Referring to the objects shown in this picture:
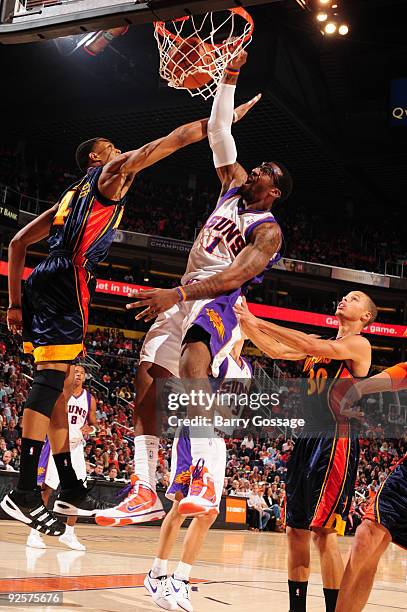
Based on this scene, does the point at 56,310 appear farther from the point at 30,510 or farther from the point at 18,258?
the point at 30,510

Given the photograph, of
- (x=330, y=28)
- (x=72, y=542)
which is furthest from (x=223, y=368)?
(x=330, y=28)

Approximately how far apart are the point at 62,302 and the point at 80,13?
1.47 metres

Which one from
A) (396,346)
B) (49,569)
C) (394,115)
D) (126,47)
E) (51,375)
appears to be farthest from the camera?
(396,346)

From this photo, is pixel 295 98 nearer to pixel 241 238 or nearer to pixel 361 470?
pixel 361 470

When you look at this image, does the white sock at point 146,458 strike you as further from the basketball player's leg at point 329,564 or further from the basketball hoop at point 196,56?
the basketball hoop at point 196,56

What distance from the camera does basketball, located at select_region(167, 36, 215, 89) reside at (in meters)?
4.09

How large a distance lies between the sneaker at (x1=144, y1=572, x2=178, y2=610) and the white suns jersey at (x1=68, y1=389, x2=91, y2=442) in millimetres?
4151

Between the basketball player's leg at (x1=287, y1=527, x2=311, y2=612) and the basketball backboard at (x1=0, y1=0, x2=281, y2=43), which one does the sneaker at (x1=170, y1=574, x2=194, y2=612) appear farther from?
the basketball backboard at (x1=0, y1=0, x2=281, y2=43)

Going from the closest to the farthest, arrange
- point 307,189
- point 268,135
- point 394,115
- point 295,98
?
1. point 394,115
2. point 295,98
3. point 268,135
4. point 307,189

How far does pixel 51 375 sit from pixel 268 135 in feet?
58.4

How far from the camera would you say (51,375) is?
359 cm

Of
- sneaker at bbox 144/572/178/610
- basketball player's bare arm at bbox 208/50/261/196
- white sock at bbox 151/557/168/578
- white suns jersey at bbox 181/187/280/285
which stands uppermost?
basketball player's bare arm at bbox 208/50/261/196

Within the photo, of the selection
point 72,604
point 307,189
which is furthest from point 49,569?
point 307,189

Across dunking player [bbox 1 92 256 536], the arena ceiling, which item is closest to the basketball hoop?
dunking player [bbox 1 92 256 536]
